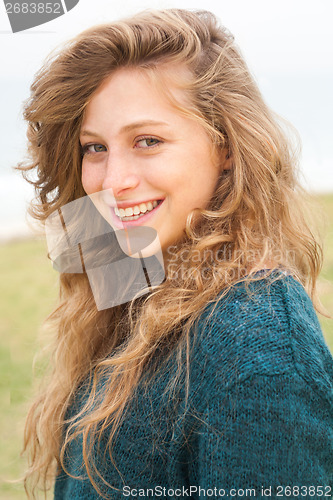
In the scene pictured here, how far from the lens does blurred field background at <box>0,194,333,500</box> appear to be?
2.28 meters

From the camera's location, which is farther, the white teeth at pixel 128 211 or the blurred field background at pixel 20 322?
the blurred field background at pixel 20 322

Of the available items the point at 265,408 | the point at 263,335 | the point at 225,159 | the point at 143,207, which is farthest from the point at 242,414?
the point at 225,159

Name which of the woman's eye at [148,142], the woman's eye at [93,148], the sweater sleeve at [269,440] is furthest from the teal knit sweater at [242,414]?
the woman's eye at [93,148]

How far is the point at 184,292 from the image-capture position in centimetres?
136

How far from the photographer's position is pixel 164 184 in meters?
1.39

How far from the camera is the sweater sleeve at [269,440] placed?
1.02 m

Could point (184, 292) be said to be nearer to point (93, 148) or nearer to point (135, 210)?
point (135, 210)

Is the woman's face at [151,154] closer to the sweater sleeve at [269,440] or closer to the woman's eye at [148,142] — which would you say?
the woman's eye at [148,142]

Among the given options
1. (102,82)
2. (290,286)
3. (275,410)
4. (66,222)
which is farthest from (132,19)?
(275,410)

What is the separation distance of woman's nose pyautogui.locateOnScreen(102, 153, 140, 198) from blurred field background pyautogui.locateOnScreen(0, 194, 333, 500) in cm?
73

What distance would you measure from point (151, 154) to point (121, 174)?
3.8 inches

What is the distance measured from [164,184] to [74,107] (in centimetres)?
40

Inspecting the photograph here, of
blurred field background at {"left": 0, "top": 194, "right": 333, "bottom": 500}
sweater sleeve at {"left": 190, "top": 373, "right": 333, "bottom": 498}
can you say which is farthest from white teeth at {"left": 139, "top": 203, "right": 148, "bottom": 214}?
blurred field background at {"left": 0, "top": 194, "right": 333, "bottom": 500}

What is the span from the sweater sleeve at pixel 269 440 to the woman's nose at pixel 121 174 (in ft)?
1.98
